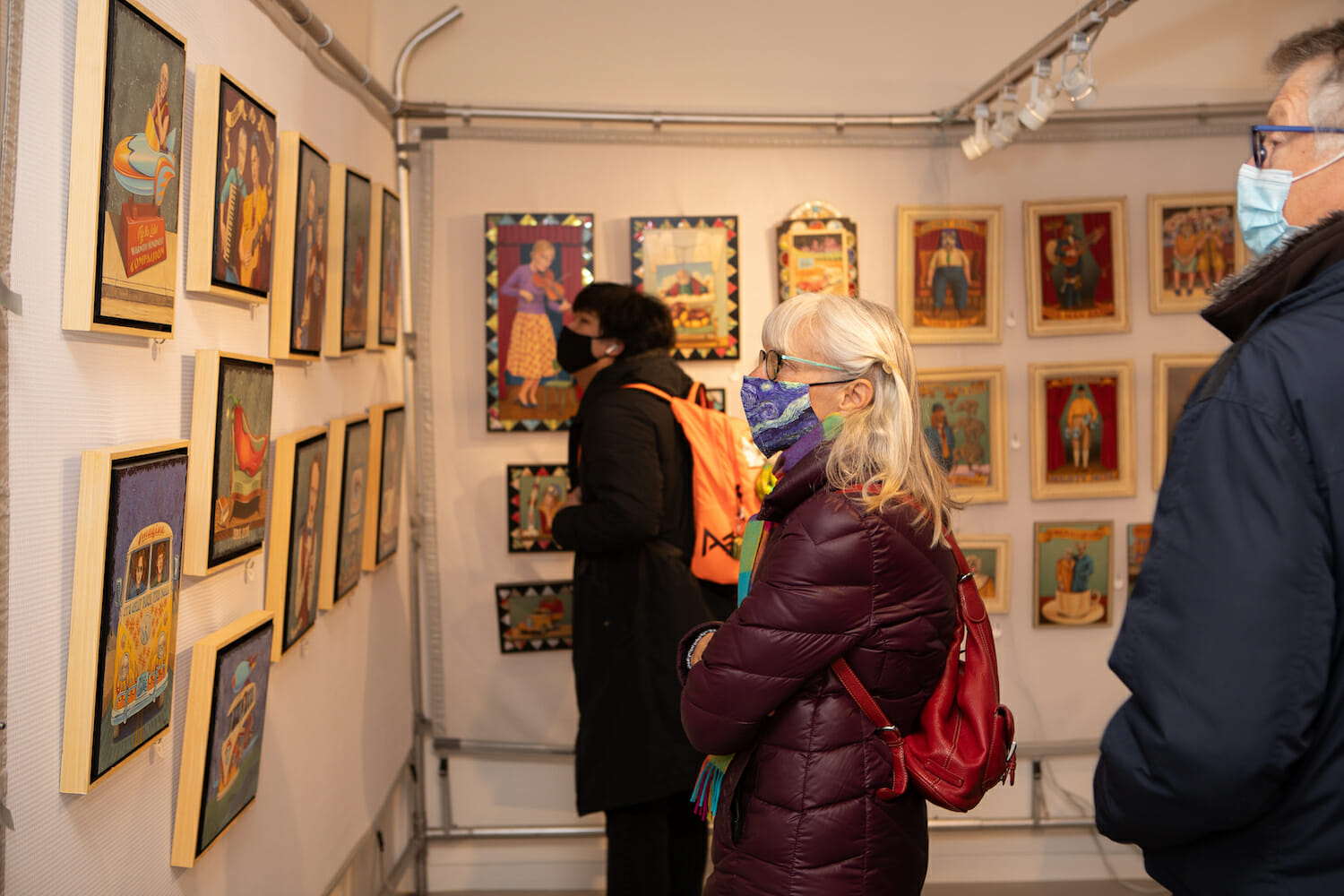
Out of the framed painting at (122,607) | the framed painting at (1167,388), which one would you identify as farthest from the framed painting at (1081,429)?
the framed painting at (122,607)

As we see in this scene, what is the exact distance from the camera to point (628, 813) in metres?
3.08

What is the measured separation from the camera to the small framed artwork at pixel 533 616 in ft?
13.2

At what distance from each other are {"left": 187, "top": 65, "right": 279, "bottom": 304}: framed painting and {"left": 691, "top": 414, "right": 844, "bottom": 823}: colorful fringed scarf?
110 centimetres

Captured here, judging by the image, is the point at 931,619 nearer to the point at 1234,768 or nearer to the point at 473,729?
the point at 1234,768

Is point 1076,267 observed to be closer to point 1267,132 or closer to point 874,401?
point 874,401

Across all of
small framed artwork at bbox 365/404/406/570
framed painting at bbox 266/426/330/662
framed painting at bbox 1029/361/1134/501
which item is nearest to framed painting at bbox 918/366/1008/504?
framed painting at bbox 1029/361/1134/501

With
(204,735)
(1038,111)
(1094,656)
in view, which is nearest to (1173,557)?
(204,735)

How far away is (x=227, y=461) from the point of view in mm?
1959

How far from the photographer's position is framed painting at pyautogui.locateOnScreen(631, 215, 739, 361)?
3963mm

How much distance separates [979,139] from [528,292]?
1.72m

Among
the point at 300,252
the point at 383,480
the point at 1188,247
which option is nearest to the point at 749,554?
the point at 300,252

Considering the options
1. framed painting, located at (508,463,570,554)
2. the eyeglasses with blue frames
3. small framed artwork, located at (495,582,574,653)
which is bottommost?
small framed artwork, located at (495,582,574,653)

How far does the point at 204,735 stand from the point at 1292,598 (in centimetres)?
172

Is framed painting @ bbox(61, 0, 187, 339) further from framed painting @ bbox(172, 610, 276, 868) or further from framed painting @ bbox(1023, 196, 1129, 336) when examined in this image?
framed painting @ bbox(1023, 196, 1129, 336)
